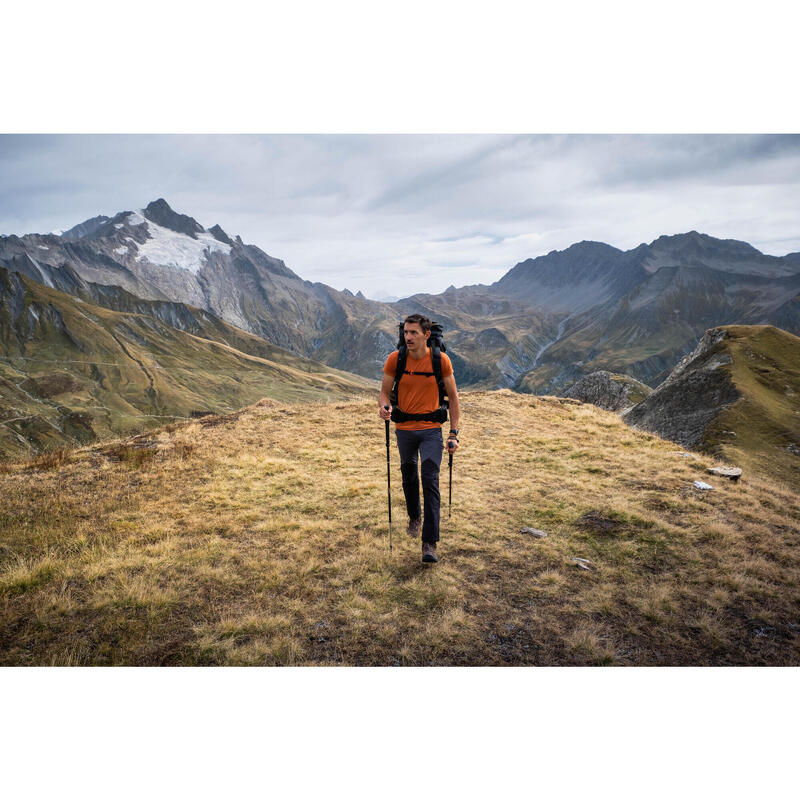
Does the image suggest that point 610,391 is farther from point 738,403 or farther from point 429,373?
point 429,373

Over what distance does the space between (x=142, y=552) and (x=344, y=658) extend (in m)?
4.45

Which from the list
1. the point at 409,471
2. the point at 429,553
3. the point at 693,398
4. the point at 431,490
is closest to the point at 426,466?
the point at 431,490

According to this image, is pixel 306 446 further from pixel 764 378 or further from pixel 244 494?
pixel 764 378

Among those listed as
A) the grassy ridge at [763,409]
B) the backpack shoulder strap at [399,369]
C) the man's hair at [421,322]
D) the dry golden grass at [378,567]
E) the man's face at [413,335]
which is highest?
the man's hair at [421,322]

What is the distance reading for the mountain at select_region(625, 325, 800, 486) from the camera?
12.9m

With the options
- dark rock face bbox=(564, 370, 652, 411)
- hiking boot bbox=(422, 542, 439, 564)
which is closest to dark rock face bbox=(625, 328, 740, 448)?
dark rock face bbox=(564, 370, 652, 411)

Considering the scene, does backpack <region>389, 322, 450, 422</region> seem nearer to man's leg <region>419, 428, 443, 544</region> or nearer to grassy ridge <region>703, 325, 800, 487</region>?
man's leg <region>419, 428, 443, 544</region>

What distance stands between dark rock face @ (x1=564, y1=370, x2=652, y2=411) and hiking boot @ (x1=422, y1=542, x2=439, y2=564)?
26011 mm

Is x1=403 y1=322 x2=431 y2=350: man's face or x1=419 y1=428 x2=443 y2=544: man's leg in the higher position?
x1=403 y1=322 x2=431 y2=350: man's face

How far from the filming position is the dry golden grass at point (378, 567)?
5.15 m

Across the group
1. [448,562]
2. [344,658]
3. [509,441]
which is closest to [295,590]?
[344,658]

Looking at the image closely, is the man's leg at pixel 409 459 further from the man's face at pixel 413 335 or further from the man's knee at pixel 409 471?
the man's face at pixel 413 335

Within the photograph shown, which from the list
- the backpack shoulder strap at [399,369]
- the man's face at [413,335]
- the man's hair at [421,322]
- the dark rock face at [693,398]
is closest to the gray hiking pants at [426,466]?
the backpack shoulder strap at [399,369]

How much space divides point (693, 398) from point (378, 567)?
16.6 metres
